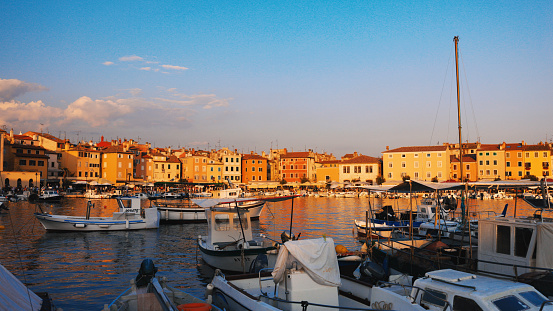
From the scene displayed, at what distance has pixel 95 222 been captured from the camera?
31844 millimetres

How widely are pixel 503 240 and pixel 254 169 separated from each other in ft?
337

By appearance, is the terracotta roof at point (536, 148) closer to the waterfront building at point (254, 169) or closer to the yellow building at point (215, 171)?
the waterfront building at point (254, 169)

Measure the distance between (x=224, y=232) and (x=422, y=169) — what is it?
3132 inches

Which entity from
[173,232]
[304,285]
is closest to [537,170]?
[173,232]

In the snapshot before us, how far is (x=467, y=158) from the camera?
101m

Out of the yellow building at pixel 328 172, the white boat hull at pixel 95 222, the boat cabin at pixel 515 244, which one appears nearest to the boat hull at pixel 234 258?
the boat cabin at pixel 515 244

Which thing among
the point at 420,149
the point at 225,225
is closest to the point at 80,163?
the point at 420,149

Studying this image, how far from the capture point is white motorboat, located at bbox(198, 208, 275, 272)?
59.4ft

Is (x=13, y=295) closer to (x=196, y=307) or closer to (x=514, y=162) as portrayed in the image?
(x=196, y=307)

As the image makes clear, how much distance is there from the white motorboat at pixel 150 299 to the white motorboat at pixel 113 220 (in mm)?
21054

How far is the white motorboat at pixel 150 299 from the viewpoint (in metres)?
10.7

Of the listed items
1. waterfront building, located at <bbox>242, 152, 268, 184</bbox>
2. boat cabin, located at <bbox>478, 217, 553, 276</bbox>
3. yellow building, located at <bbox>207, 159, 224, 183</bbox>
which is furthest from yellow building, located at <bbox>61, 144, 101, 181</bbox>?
boat cabin, located at <bbox>478, 217, 553, 276</bbox>

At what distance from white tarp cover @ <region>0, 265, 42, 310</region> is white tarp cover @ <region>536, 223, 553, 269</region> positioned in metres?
11.9

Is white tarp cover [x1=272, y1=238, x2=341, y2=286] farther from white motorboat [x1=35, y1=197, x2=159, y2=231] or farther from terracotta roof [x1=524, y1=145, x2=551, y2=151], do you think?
terracotta roof [x1=524, y1=145, x2=551, y2=151]
